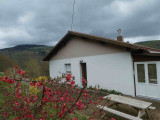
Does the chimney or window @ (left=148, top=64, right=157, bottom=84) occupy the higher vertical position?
the chimney

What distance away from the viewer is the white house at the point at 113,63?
21.9ft

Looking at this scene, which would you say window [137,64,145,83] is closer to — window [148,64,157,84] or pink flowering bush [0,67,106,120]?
window [148,64,157,84]

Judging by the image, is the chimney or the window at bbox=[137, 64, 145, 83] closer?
the window at bbox=[137, 64, 145, 83]

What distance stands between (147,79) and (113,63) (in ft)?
7.45

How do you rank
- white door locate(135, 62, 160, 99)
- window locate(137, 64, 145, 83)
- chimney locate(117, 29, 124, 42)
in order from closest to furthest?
white door locate(135, 62, 160, 99), window locate(137, 64, 145, 83), chimney locate(117, 29, 124, 42)

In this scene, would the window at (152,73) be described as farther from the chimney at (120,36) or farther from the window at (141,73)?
the chimney at (120,36)

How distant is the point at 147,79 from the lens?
22.2 ft

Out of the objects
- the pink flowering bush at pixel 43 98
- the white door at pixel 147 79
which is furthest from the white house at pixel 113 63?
the pink flowering bush at pixel 43 98

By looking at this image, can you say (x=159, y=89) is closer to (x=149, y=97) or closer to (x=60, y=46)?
(x=149, y=97)

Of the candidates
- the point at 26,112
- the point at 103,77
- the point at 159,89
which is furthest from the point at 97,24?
the point at 26,112

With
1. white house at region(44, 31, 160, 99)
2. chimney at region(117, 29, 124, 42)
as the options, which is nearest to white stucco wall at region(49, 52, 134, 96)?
white house at region(44, 31, 160, 99)

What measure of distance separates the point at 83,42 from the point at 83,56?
1.20 meters

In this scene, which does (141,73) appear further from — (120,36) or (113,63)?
(120,36)

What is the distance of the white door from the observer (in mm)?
6455
